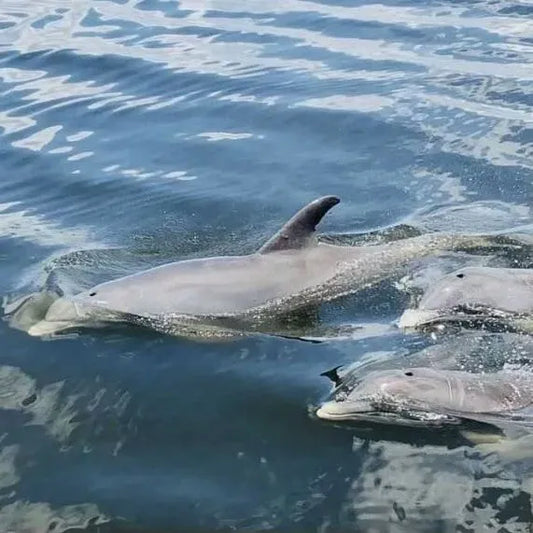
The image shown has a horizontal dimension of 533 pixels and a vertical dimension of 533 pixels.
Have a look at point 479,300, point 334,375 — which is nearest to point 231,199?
point 479,300

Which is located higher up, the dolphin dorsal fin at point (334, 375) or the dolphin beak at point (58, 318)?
the dolphin beak at point (58, 318)

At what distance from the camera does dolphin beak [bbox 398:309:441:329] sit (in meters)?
7.87

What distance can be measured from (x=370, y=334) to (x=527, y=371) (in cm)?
133

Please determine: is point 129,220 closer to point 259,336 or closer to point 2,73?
point 259,336

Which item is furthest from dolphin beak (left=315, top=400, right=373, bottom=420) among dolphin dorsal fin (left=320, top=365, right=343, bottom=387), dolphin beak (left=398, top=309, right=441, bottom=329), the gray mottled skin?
dolphin beak (left=398, top=309, right=441, bottom=329)

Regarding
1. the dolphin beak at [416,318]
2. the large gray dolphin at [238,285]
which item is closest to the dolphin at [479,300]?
the dolphin beak at [416,318]

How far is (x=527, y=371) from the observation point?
690 centimetres

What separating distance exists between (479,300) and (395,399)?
2102 mm

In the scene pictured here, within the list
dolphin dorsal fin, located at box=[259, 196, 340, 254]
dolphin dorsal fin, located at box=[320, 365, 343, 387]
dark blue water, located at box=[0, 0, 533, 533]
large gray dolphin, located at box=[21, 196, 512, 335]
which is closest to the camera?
dark blue water, located at box=[0, 0, 533, 533]

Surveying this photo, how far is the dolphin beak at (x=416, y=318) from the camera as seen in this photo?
787 centimetres

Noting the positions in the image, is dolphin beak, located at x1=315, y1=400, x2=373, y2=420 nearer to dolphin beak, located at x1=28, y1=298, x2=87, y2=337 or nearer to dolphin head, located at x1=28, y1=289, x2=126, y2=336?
dolphin head, located at x1=28, y1=289, x2=126, y2=336

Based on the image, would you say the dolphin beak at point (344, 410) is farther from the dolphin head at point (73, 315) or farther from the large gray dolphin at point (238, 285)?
the dolphin head at point (73, 315)

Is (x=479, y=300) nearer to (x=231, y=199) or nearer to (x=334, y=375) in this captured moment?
(x=334, y=375)

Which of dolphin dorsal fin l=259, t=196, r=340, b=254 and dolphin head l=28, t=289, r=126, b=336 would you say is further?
dolphin dorsal fin l=259, t=196, r=340, b=254
